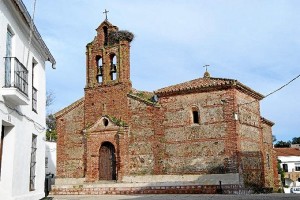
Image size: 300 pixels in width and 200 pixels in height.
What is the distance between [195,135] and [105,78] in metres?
6.92

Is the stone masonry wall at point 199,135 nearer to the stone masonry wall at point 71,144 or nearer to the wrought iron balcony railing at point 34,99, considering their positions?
the stone masonry wall at point 71,144

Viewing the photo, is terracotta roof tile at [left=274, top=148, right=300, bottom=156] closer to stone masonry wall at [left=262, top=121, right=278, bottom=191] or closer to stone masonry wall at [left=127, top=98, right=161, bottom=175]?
stone masonry wall at [left=262, top=121, right=278, bottom=191]

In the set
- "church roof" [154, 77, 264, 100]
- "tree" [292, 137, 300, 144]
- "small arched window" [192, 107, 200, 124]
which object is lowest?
"small arched window" [192, 107, 200, 124]

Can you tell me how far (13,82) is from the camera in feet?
27.9

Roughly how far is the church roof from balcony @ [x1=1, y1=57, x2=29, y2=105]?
14395 millimetres

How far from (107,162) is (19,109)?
1477cm

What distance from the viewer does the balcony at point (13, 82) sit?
819cm

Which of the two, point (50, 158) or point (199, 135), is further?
point (50, 158)

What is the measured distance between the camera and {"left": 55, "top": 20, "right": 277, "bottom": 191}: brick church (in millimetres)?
21719

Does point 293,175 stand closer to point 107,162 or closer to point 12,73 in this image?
point 107,162

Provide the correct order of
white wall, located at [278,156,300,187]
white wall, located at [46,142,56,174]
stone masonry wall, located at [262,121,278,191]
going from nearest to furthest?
stone masonry wall, located at [262,121,278,191] → white wall, located at [46,142,56,174] → white wall, located at [278,156,300,187]

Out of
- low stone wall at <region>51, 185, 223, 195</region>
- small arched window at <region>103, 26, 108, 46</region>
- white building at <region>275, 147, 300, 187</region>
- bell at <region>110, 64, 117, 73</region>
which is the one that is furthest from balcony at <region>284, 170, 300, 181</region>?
small arched window at <region>103, 26, 108, 46</region>

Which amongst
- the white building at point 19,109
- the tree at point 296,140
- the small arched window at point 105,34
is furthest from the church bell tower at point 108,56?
Answer: the tree at point 296,140

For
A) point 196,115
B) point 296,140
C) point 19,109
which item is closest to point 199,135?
point 196,115
